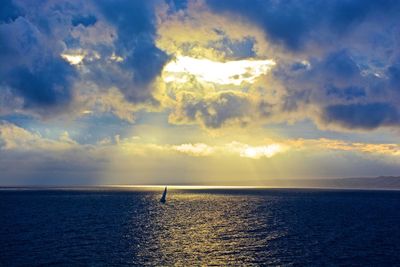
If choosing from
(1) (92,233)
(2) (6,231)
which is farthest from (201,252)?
(2) (6,231)

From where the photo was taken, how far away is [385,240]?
77.1 meters

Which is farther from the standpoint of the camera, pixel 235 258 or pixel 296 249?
pixel 296 249

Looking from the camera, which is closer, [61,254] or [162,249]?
[61,254]

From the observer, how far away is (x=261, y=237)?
7975cm

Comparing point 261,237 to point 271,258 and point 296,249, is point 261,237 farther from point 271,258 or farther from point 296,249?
point 271,258

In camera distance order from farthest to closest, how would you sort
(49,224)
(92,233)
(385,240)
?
(49,224) → (92,233) → (385,240)

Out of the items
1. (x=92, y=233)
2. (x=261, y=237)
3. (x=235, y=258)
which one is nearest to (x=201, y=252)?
(x=235, y=258)

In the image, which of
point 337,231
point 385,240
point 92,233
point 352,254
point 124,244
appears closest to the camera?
point 352,254

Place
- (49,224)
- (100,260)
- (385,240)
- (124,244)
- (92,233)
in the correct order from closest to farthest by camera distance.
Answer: (100,260), (124,244), (385,240), (92,233), (49,224)

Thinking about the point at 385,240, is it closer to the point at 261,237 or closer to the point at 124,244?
the point at 261,237

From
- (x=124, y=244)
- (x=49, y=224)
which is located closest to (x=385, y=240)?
(x=124, y=244)

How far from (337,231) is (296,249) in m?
28.0

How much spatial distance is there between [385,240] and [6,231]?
74571 mm

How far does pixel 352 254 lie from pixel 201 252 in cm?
2257
